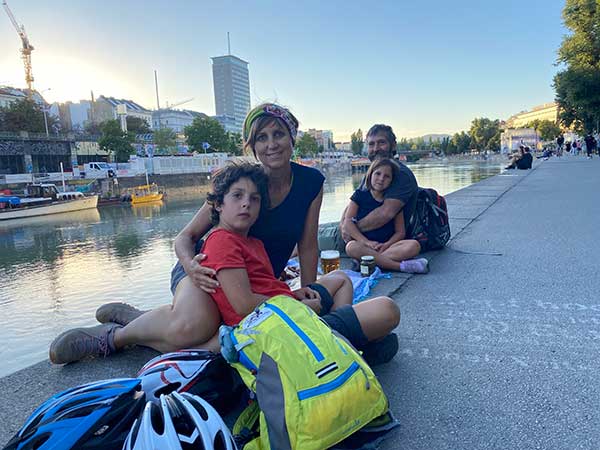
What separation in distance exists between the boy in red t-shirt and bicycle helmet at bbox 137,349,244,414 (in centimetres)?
24

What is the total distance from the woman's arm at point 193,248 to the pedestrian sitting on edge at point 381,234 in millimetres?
1893

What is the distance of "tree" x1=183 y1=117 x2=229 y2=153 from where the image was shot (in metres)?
68.9

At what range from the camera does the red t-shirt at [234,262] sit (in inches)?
75.2

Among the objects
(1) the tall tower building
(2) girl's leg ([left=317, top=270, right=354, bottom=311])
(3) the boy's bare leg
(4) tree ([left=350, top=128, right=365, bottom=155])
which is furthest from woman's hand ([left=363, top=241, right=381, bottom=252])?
(1) the tall tower building

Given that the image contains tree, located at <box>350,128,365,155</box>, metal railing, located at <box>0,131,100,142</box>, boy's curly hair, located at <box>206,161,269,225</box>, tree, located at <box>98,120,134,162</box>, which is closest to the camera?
boy's curly hair, located at <box>206,161,269,225</box>

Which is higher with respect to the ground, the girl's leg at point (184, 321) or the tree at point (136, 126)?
the tree at point (136, 126)

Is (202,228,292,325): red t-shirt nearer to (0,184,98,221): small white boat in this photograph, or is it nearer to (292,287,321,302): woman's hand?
(292,287,321,302): woman's hand

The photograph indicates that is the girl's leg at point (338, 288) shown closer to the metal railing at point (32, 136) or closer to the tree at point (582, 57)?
the tree at point (582, 57)

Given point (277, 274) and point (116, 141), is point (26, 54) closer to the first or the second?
point (116, 141)

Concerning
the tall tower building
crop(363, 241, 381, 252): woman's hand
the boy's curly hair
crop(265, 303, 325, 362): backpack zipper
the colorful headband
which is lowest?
crop(363, 241, 381, 252): woman's hand

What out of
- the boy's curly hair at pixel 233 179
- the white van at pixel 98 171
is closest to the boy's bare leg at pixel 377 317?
the boy's curly hair at pixel 233 179

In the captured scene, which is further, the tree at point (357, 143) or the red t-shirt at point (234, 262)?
the tree at point (357, 143)

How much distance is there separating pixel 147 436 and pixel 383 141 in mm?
3744

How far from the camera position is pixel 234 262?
189 centimetres
